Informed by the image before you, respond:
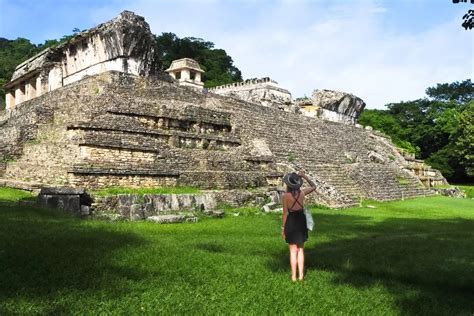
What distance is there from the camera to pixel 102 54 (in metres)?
18.5

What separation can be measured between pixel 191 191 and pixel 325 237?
182 inches

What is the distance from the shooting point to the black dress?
19.4ft

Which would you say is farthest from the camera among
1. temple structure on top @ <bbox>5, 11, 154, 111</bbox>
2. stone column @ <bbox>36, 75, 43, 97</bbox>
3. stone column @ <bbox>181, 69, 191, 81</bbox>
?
stone column @ <bbox>181, 69, 191, 81</bbox>

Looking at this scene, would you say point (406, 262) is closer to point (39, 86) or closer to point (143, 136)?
A: point (143, 136)

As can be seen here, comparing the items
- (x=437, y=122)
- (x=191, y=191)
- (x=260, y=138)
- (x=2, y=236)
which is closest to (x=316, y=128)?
(x=260, y=138)

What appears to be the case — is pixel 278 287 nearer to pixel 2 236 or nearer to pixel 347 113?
pixel 2 236

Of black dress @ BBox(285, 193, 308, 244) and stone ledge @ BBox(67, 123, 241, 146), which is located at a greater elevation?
stone ledge @ BBox(67, 123, 241, 146)

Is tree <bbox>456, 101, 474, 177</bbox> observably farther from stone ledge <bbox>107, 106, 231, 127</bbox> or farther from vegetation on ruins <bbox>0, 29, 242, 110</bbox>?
stone ledge <bbox>107, 106, 231, 127</bbox>

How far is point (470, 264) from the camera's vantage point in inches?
280

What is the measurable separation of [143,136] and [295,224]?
871 cm

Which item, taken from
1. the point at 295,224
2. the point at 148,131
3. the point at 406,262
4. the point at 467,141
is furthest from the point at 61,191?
the point at 467,141

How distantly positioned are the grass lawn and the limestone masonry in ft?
10.4

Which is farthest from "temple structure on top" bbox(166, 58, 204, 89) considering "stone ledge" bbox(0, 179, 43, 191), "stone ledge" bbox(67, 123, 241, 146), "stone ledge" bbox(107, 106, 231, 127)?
"stone ledge" bbox(0, 179, 43, 191)

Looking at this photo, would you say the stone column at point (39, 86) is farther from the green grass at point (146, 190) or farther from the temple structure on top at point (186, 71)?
the green grass at point (146, 190)
